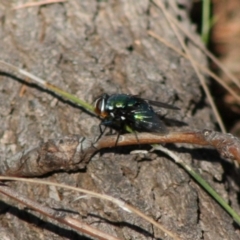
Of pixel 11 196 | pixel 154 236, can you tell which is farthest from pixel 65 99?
pixel 154 236

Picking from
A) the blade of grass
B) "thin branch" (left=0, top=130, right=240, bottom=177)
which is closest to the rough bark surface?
"thin branch" (left=0, top=130, right=240, bottom=177)

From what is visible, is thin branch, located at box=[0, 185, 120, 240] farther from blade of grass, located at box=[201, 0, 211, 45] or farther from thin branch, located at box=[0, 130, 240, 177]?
blade of grass, located at box=[201, 0, 211, 45]

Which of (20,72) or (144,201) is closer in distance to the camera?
(144,201)

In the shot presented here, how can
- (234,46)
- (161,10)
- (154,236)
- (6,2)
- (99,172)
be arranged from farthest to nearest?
(234,46), (161,10), (6,2), (99,172), (154,236)

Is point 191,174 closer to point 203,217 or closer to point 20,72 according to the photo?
point 203,217

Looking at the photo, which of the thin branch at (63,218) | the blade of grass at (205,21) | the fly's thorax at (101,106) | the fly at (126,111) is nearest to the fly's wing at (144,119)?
the fly at (126,111)

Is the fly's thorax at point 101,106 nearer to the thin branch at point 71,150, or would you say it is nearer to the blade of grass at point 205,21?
the thin branch at point 71,150
